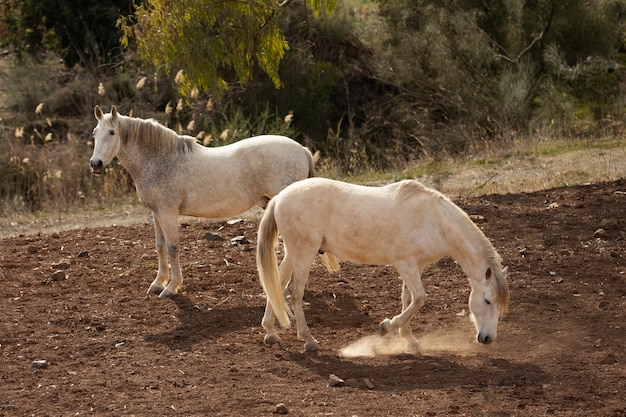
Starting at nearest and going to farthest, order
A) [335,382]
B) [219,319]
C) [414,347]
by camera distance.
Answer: [335,382] → [414,347] → [219,319]

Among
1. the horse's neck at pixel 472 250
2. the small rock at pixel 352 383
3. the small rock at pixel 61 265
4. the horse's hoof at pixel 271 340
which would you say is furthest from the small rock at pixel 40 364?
the horse's neck at pixel 472 250

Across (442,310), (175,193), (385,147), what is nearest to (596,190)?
(442,310)

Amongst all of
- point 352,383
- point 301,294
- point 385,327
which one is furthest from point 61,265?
point 352,383

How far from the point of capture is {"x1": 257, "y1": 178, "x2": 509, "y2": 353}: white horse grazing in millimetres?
7145

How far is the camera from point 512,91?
19.6m

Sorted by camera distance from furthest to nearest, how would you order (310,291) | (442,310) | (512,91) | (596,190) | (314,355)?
(512,91)
(596,190)
(310,291)
(442,310)
(314,355)

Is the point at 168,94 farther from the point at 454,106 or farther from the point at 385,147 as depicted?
the point at 454,106

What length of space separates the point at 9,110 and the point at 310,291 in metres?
15.0

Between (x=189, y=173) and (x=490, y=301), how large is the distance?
3.67m

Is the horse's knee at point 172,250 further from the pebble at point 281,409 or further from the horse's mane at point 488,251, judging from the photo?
the pebble at point 281,409

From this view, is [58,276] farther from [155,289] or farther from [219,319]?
[219,319]

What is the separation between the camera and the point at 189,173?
9.28 meters

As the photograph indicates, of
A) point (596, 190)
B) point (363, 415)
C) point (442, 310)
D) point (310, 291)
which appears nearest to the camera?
point (363, 415)

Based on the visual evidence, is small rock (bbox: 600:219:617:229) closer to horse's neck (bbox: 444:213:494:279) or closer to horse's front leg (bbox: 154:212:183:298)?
horse's neck (bbox: 444:213:494:279)
